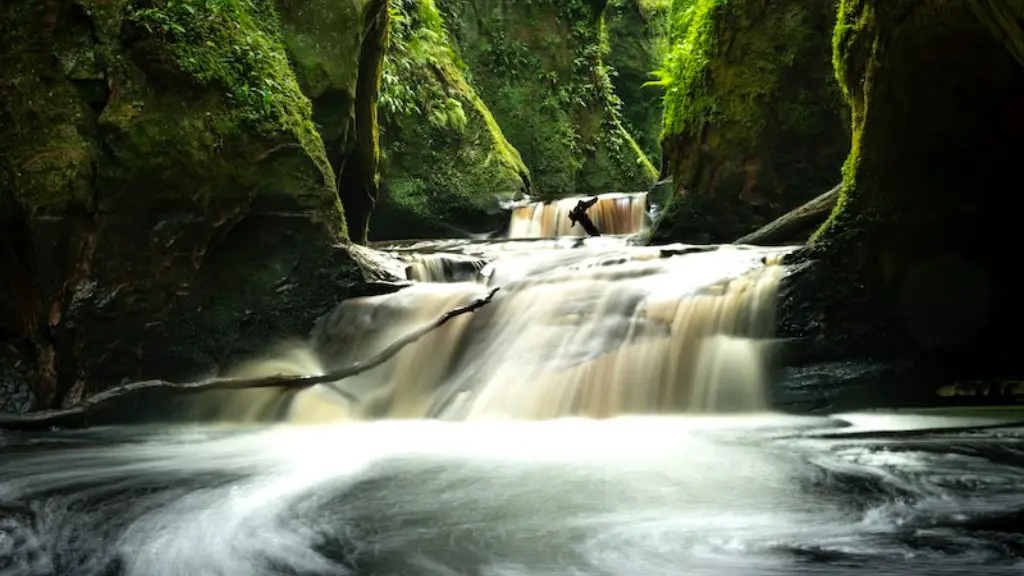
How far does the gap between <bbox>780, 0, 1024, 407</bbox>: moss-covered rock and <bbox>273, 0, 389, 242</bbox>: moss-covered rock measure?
4762 mm

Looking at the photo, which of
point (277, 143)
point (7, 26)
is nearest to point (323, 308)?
point (277, 143)

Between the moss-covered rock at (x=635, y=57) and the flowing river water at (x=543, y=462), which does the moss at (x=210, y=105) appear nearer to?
the flowing river water at (x=543, y=462)

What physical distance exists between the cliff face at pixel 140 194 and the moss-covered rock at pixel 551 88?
14642 mm

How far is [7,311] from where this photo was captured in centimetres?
570

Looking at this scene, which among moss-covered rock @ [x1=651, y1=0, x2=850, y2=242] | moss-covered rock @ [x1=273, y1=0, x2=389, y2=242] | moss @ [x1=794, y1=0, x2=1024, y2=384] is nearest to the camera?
moss @ [x1=794, y1=0, x2=1024, y2=384]

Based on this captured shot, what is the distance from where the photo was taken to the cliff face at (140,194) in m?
5.53

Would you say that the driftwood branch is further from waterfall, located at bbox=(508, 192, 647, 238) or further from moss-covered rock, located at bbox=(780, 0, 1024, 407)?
waterfall, located at bbox=(508, 192, 647, 238)

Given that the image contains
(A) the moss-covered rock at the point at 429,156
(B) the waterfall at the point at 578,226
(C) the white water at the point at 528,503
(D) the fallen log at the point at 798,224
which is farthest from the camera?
(A) the moss-covered rock at the point at 429,156

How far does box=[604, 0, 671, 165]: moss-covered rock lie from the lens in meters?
26.5

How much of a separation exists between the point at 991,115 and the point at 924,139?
0.39 m

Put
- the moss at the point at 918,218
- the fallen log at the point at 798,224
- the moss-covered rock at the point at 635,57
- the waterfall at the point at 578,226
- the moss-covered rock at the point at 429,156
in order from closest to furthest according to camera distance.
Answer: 1. the moss at the point at 918,218
2. the fallen log at the point at 798,224
3. the waterfall at the point at 578,226
4. the moss-covered rock at the point at 429,156
5. the moss-covered rock at the point at 635,57

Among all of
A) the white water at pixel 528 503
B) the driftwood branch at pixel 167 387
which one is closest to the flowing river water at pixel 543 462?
the white water at pixel 528 503

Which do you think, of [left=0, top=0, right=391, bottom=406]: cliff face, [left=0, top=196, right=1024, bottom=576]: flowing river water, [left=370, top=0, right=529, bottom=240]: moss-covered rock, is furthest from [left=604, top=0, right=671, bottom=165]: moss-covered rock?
[left=0, top=0, right=391, bottom=406]: cliff face

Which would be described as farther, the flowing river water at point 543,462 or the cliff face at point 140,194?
the cliff face at point 140,194
